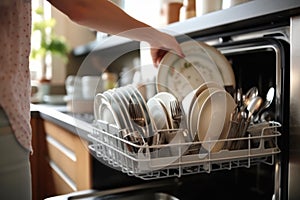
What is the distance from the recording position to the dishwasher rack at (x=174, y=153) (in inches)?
24.0

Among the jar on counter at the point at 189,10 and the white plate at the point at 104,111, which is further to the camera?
the jar on counter at the point at 189,10

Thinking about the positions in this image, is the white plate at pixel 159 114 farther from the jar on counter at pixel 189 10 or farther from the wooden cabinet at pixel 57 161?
the jar on counter at pixel 189 10

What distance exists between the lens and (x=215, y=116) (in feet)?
2.31

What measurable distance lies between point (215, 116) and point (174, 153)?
12 centimetres

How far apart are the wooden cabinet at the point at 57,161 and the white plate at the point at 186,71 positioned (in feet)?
0.87

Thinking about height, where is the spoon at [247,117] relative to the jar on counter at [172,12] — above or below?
below

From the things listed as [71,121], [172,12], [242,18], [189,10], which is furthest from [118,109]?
[172,12]

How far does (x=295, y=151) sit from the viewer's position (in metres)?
0.74

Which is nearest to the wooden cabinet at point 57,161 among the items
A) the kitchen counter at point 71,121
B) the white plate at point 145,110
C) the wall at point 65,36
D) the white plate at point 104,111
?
the kitchen counter at point 71,121

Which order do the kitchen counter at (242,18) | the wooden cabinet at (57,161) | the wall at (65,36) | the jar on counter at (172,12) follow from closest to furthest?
the kitchen counter at (242,18)
the wooden cabinet at (57,161)
the jar on counter at (172,12)
the wall at (65,36)

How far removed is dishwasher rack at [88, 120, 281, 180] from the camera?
609 mm

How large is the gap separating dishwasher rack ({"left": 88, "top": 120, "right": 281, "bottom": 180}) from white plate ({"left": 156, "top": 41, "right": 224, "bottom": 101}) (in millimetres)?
211

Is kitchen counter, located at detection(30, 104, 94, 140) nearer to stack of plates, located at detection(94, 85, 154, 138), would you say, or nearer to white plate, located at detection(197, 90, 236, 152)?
stack of plates, located at detection(94, 85, 154, 138)

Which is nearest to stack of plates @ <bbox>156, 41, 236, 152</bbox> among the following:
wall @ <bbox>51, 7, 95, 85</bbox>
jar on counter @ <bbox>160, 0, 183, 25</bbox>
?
jar on counter @ <bbox>160, 0, 183, 25</bbox>
